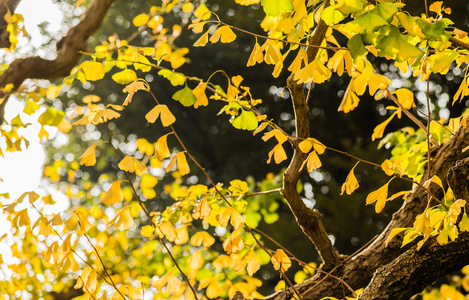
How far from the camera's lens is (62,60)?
217 cm

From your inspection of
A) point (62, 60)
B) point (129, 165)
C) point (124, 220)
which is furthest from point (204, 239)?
point (62, 60)

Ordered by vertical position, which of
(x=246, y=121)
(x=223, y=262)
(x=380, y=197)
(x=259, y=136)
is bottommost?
(x=259, y=136)

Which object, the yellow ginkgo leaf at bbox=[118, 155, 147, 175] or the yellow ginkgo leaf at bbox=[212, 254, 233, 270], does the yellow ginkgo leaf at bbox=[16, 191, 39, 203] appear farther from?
the yellow ginkgo leaf at bbox=[212, 254, 233, 270]

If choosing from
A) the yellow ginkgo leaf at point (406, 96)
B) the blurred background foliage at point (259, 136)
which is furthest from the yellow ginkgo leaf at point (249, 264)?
the blurred background foliage at point (259, 136)

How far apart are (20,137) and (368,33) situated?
143 centimetres

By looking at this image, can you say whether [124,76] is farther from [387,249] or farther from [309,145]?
[387,249]

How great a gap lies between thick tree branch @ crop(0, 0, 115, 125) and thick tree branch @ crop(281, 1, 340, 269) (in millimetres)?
1368

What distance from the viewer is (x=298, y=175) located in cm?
143

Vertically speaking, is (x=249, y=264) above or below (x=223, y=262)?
above

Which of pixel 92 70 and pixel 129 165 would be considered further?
pixel 92 70

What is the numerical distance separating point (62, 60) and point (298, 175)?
1.47 metres

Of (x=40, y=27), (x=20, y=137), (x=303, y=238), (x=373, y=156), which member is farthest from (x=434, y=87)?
(x=40, y=27)

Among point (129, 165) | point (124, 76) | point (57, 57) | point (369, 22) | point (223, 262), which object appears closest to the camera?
point (369, 22)

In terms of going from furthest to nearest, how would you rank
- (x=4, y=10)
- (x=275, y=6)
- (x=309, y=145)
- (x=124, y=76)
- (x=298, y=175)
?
(x=4, y=10) < (x=298, y=175) < (x=124, y=76) < (x=309, y=145) < (x=275, y=6)
